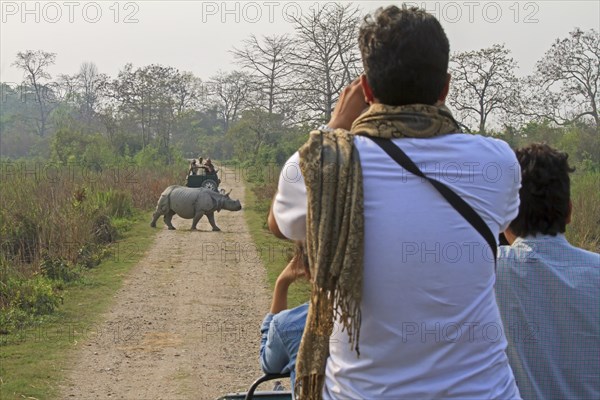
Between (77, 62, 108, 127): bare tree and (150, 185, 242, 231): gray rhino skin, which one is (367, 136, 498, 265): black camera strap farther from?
(77, 62, 108, 127): bare tree

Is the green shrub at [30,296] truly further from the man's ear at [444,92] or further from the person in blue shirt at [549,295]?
the man's ear at [444,92]

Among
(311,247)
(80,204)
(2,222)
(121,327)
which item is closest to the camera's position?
(311,247)

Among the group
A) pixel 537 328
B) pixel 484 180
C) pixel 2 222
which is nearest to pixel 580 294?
pixel 537 328

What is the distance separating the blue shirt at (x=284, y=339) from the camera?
233 cm

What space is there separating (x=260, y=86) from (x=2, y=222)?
1779 centimetres

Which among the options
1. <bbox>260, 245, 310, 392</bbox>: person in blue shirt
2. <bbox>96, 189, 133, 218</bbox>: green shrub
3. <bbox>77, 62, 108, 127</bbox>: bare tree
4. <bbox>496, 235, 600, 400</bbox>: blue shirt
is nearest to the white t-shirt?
<bbox>260, 245, 310, 392</bbox>: person in blue shirt

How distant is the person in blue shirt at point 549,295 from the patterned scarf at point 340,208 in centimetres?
80

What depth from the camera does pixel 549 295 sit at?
2.62 metres

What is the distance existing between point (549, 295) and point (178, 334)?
5.35 m

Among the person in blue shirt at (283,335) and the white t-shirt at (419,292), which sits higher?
the white t-shirt at (419,292)

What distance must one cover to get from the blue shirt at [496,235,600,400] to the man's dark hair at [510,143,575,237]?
0.04 metres

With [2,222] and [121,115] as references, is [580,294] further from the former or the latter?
[121,115]

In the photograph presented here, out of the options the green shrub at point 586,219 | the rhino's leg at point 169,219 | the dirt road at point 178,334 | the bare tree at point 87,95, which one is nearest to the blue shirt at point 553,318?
the dirt road at point 178,334

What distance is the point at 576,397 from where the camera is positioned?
8.48ft
